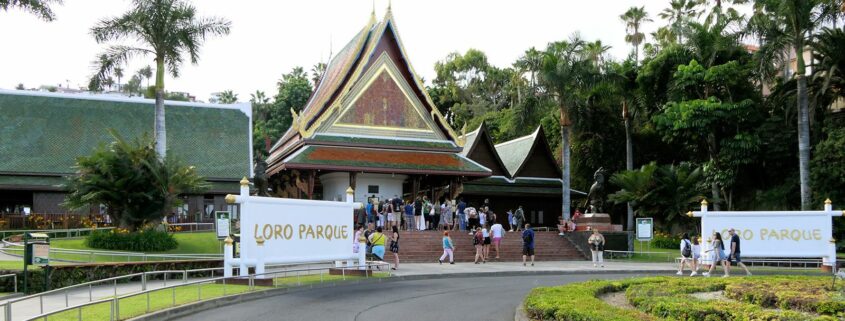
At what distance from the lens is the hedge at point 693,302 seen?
11.8 meters

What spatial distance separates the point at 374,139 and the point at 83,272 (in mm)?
20502

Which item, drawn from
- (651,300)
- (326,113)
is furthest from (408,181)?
(651,300)

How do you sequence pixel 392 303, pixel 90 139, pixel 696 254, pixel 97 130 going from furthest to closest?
pixel 97 130 → pixel 90 139 → pixel 696 254 → pixel 392 303

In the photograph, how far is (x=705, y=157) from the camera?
46.6m

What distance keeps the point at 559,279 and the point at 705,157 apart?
1063 inches

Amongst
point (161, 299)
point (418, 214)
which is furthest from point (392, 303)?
point (418, 214)

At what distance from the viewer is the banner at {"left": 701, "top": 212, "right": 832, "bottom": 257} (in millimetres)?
26375

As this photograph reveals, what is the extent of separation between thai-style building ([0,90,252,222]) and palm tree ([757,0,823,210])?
2564 centimetres

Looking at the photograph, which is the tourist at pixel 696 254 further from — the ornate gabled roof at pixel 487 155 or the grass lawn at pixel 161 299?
the ornate gabled roof at pixel 487 155

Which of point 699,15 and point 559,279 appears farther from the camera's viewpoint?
point 699,15

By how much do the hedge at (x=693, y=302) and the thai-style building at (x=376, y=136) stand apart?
875 inches

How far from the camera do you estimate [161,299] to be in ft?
48.4

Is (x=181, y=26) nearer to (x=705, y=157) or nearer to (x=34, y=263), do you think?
(x=34, y=263)

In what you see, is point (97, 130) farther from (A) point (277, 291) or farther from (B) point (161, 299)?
(B) point (161, 299)
